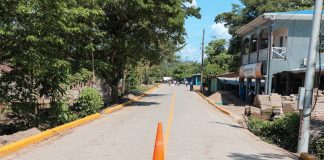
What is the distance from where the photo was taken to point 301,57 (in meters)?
29.7

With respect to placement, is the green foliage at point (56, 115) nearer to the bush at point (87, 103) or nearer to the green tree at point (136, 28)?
the bush at point (87, 103)

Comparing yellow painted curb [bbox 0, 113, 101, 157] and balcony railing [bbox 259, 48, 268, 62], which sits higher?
balcony railing [bbox 259, 48, 268, 62]

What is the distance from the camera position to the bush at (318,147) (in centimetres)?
1361

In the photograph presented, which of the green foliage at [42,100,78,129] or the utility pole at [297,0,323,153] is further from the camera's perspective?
the green foliage at [42,100,78,129]

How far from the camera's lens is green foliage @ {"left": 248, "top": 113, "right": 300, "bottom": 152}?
1590 centimetres

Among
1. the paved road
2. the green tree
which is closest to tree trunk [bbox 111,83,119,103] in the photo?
the green tree

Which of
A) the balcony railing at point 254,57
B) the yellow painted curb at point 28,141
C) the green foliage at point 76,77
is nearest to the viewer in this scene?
the yellow painted curb at point 28,141

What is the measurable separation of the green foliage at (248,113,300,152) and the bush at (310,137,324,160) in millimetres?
825

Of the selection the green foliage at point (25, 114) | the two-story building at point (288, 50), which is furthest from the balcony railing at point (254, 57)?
the green foliage at point (25, 114)

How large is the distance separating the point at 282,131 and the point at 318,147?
12.1 ft

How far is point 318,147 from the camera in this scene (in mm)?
13836

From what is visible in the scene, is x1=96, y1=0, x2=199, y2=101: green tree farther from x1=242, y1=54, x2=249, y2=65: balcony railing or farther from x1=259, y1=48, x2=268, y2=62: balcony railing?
x1=242, y1=54, x2=249, y2=65: balcony railing

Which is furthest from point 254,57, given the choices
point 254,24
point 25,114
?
point 25,114

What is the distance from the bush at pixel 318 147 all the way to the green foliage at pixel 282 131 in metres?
0.83
